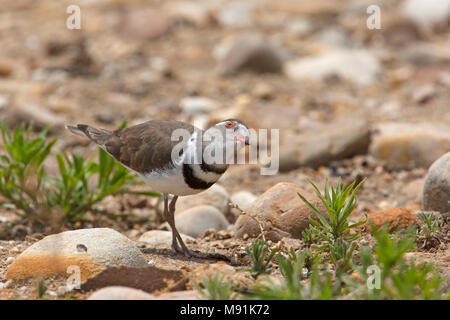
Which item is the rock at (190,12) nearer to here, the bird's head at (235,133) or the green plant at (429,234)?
the bird's head at (235,133)

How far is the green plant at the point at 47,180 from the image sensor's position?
6098 millimetres

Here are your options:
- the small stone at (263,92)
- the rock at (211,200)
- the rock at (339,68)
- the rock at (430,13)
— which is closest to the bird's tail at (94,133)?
the rock at (211,200)

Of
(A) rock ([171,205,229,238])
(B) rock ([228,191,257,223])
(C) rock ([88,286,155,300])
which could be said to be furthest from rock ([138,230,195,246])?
(C) rock ([88,286,155,300])

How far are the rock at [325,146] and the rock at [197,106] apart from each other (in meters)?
1.80

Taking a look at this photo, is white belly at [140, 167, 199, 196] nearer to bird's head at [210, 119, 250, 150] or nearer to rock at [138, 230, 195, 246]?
bird's head at [210, 119, 250, 150]

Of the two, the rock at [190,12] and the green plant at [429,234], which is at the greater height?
the rock at [190,12]

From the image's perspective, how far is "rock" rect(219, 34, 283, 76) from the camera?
10.4 meters

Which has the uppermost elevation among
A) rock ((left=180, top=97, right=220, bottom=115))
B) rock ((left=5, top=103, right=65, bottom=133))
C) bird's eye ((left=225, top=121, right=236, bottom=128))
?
rock ((left=180, top=97, right=220, bottom=115))

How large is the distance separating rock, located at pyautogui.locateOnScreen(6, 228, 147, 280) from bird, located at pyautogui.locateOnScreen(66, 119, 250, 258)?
61 cm

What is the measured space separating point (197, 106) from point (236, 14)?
4.51m

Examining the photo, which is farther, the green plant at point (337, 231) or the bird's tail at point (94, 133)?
the bird's tail at point (94, 133)

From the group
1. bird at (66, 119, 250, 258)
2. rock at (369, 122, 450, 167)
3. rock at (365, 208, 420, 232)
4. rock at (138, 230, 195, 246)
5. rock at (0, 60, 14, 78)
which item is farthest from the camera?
rock at (0, 60, 14, 78)

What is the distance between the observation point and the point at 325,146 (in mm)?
7621

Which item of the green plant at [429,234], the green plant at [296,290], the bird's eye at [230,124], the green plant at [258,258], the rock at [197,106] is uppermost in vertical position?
the rock at [197,106]
